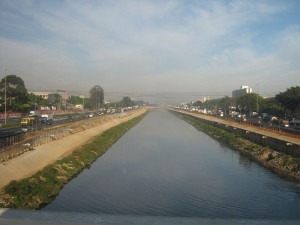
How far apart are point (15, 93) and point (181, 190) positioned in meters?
51.0

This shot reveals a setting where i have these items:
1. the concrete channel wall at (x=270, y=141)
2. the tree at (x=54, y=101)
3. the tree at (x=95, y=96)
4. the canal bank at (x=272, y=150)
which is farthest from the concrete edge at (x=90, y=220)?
the tree at (x=95, y=96)

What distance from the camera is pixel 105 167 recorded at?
24.8 metres

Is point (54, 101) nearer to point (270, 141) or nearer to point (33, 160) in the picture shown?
point (270, 141)

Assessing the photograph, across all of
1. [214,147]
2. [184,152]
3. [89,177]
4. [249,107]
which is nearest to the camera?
[89,177]

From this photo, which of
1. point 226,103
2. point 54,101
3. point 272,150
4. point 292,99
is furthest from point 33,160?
point 226,103

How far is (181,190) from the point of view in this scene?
57.0ft

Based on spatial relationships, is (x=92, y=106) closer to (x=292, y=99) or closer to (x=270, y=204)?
(x=292, y=99)

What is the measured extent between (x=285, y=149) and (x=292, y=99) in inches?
1057

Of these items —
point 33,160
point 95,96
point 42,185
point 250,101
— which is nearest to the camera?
point 42,185

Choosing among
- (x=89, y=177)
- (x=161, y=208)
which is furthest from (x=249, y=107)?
(x=161, y=208)

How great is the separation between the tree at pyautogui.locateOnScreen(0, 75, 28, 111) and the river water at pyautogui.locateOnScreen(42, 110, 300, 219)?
36.6m

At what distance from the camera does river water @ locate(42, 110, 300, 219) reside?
1412 cm

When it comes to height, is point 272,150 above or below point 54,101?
below

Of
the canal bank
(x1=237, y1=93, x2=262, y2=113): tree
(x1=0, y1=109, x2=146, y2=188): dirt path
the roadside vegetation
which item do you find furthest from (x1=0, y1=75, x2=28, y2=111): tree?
(x1=237, y1=93, x2=262, y2=113): tree
